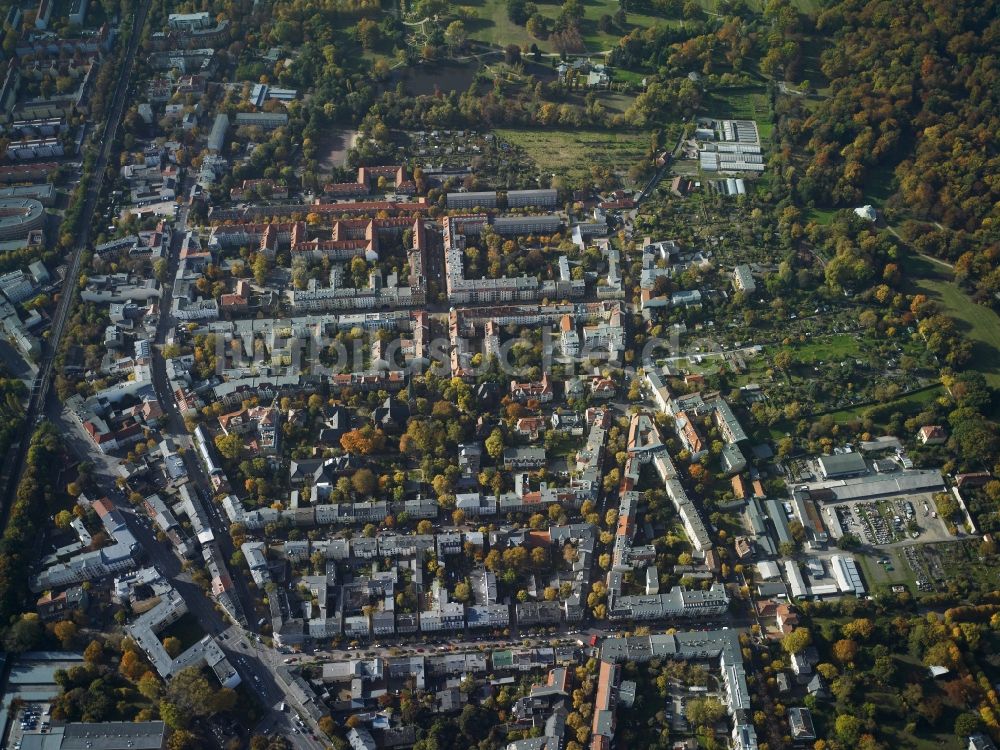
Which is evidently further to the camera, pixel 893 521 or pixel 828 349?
pixel 828 349

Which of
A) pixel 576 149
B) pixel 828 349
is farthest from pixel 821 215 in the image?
pixel 576 149

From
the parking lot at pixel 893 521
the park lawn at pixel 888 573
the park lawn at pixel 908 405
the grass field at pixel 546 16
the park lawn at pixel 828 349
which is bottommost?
the park lawn at pixel 888 573

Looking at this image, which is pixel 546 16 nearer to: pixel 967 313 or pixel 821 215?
pixel 821 215

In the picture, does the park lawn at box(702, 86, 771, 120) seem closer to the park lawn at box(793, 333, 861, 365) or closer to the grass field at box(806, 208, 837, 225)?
the grass field at box(806, 208, 837, 225)

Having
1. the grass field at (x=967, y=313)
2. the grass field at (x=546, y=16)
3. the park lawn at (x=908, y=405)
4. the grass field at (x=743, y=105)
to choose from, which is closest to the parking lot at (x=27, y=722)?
the park lawn at (x=908, y=405)

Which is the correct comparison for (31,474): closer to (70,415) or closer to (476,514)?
(70,415)

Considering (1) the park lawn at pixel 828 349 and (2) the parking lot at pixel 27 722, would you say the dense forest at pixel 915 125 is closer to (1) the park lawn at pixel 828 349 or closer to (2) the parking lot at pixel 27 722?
(1) the park lawn at pixel 828 349
